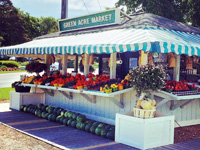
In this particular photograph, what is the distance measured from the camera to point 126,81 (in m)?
7.61

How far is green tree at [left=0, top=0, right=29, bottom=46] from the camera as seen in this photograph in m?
44.2

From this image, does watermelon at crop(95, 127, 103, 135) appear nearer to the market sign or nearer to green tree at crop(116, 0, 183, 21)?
the market sign

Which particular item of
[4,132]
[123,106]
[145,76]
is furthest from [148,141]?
[4,132]

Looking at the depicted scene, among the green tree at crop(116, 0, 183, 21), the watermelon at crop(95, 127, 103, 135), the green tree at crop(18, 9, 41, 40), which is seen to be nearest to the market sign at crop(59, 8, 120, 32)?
the watermelon at crop(95, 127, 103, 135)

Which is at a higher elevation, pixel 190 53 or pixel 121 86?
pixel 190 53

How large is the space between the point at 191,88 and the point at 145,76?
240 cm

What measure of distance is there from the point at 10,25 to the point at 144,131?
4258 cm

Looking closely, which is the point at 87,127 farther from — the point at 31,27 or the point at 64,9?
the point at 31,27

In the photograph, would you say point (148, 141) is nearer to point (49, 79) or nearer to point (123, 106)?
point (123, 106)

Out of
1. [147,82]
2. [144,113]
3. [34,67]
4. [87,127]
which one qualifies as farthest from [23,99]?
[147,82]

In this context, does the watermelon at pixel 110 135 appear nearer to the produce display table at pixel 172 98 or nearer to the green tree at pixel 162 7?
the produce display table at pixel 172 98

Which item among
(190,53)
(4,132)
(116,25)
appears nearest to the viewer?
(190,53)

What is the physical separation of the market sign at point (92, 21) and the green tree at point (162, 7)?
25.3ft

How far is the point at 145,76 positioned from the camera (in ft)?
19.8
